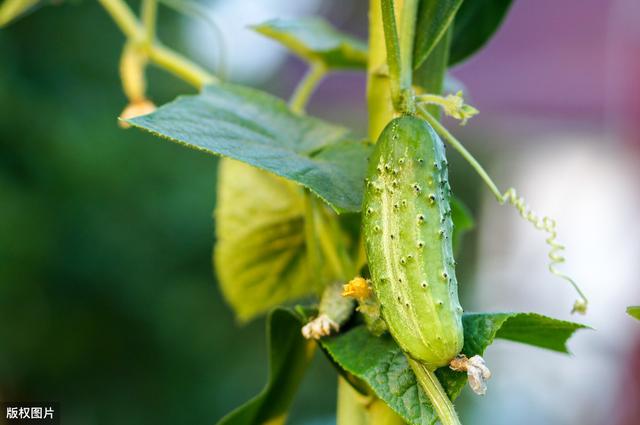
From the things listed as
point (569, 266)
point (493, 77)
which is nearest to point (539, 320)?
point (569, 266)

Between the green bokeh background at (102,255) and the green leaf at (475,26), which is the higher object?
the green leaf at (475,26)

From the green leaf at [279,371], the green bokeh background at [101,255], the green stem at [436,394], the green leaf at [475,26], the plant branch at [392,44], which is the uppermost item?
the green leaf at [475,26]

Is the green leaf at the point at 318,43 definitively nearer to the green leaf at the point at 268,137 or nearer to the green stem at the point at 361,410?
the green leaf at the point at 268,137

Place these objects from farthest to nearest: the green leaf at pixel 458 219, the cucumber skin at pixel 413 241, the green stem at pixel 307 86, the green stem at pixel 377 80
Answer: the green stem at pixel 307 86, the green leaf at pixel 458 219, the green stem at pixel 377 80, the cucumber skin at pixel 413 241

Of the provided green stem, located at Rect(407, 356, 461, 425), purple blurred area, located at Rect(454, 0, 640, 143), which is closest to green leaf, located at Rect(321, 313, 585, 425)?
green stem, located at Rect(407, 356, 461, 425)

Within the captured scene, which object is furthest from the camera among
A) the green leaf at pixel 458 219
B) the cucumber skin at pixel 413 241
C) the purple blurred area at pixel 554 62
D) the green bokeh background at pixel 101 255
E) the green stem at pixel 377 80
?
the purple blurred area at pixel 554 62

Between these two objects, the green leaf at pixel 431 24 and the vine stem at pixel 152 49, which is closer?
the green leaf at pixel 431 24

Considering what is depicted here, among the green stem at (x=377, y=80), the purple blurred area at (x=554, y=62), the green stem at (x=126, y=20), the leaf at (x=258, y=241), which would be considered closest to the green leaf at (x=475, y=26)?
the green stem at (x=377, y=80)
